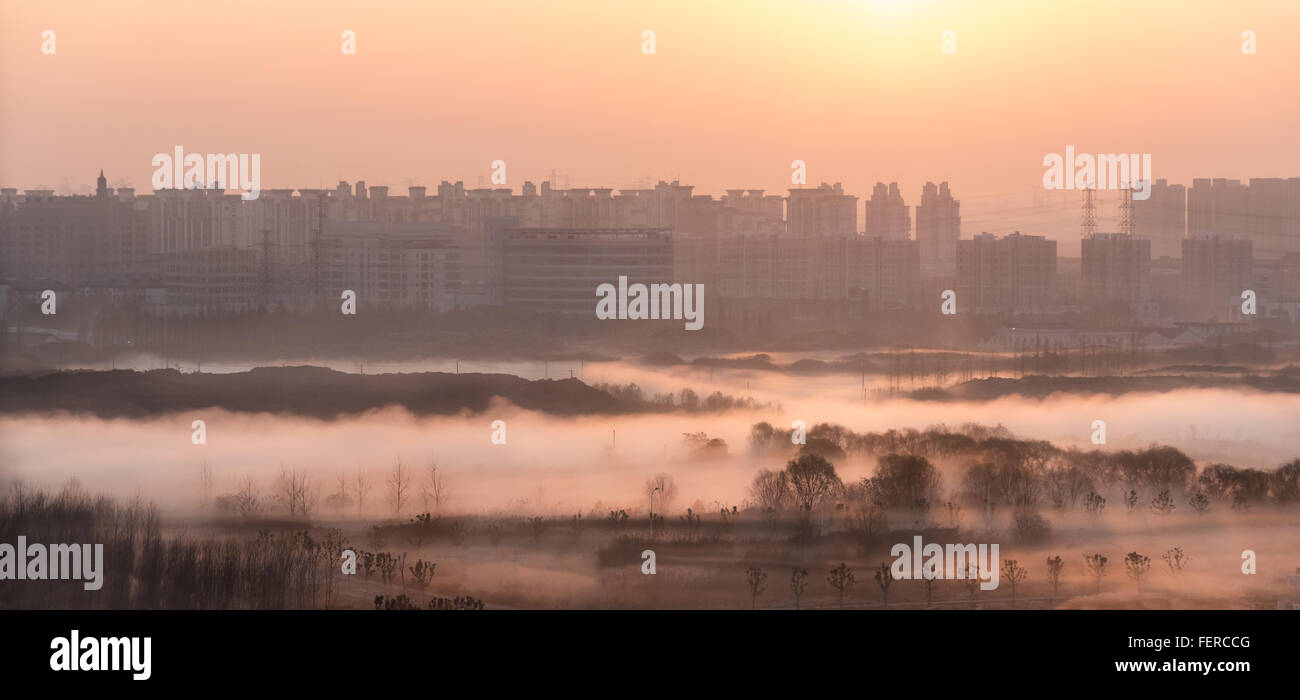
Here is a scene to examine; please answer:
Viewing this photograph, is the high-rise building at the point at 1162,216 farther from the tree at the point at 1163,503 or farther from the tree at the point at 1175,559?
the tree at the point at 1175,559

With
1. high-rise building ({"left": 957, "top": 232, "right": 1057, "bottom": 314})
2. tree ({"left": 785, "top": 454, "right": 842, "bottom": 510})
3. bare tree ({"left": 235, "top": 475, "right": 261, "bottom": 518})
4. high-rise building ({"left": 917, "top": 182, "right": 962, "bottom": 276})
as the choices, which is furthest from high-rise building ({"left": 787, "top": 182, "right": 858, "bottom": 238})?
bare tree ({"left": 235, "top": 475, "right": 261, "bottom": 518})

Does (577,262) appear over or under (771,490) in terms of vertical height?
over

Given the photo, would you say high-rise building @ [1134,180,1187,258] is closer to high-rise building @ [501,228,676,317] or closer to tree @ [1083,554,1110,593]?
tree @ [1083,554,1110,593]

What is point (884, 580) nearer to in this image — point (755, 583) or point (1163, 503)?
point (755, 583)

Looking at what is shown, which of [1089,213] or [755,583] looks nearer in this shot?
[755,583]

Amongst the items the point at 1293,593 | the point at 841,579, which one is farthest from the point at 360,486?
the point at 1293,593

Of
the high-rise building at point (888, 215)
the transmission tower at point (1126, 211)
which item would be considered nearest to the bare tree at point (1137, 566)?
the transmission tower at point (1126, 211)

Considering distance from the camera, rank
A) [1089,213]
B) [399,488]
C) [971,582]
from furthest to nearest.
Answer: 1. [1089,213]
2. [399,488]
3. [971,582]
